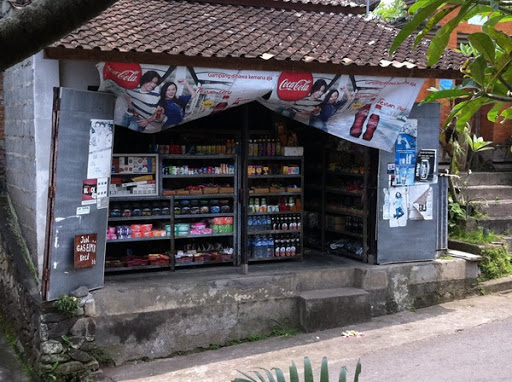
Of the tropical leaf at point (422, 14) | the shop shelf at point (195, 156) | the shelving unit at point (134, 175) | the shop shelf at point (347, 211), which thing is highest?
the tropical leaf at point (422, 14)

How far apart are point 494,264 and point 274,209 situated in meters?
3.97

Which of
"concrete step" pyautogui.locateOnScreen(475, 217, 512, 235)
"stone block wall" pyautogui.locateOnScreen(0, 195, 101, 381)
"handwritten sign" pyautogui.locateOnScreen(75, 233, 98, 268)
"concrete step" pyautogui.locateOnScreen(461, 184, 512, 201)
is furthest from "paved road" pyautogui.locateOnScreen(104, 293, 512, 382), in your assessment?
"concrete step" pyautogui.locateOnScreen(461, 184, 512, 201)

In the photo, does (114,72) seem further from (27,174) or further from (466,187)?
(466,187)

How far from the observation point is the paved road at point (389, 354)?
6.60 m

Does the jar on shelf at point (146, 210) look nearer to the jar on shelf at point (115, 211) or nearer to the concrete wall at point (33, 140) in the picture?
the jar on shelf at point (115, 211)

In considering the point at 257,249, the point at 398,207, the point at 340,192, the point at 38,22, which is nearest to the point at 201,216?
the point at 257,249

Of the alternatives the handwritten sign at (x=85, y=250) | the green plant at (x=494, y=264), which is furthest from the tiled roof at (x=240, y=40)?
the green plant at (x=494, y=264)

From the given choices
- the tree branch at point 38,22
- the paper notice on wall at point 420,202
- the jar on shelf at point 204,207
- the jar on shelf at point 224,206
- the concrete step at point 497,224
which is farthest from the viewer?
the concrete step at point 497,224

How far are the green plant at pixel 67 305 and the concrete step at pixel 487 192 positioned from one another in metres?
8.11

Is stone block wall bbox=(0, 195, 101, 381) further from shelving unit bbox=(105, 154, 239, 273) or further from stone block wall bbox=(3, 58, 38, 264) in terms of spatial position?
shelving unit bbox=(105, 154, 239, 273)

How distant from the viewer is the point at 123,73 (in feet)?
21.8

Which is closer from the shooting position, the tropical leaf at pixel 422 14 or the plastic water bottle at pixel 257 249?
the tropical leaf at pixel 422 14

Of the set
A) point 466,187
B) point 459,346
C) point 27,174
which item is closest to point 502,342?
point 459,346

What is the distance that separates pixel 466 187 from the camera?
12.0 m
